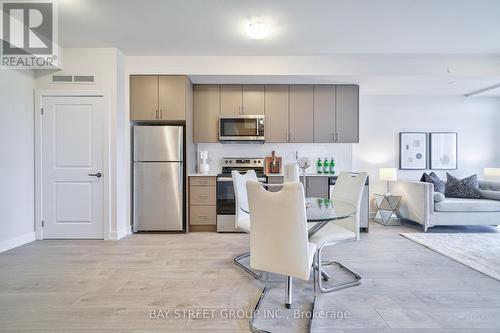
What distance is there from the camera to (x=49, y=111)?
3.62 metres

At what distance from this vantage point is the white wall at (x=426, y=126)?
5.05 metres

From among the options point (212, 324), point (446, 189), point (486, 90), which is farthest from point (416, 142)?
point (212, 324)

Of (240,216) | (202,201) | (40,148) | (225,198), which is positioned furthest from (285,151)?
(40,148)

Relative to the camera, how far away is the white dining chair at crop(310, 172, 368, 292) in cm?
216

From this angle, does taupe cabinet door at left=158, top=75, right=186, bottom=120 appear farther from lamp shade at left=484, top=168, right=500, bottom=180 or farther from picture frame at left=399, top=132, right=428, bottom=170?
lamp shade at left=484, top=168, right=500, bottom=180

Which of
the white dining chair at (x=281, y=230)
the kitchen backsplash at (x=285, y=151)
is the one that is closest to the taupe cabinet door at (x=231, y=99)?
the kitchen backsplash at (x=285, y=151)

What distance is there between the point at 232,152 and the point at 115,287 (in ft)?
9.40

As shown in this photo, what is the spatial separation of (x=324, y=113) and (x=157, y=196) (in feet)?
9.75

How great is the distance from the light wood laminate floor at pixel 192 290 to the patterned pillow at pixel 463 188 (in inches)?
70.1

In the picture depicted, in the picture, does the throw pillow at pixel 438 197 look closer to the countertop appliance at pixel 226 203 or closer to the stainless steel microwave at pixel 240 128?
the countertop appliance at pixel 226 203

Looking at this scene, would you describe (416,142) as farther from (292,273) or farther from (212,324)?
(212,324)

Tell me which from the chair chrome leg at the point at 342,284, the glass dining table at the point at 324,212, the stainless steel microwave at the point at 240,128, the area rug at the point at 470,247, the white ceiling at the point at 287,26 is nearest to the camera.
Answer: the glass dining table at the point at 324,212

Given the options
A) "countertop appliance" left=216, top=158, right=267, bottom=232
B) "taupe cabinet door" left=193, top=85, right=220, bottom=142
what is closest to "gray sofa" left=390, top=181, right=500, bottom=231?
"countertop appliance" left=216, top=158, right=267, bottom=232

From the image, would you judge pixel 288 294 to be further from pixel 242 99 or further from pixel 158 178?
pixel 242 99
